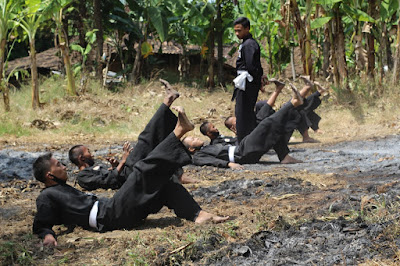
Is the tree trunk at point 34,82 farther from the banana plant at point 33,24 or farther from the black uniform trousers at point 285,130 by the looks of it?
the black uniform trousers at point 285,130

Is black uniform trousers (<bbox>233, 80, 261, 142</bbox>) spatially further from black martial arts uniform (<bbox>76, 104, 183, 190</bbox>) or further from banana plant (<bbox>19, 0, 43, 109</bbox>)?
banana plant (<bbox>19, 0, 43, 109</bbox>)

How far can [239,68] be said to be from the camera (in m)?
7.57

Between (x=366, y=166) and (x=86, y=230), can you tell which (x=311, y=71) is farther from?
(x=86, y=230)

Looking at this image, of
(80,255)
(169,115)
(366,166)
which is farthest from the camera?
(366,166)

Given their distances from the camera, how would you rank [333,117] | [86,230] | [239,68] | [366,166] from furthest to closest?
[333,117]
[239,68]
[366,166]
[86,230]

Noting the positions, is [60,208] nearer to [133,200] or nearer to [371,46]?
[133,200]

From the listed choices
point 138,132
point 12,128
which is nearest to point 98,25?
point 138,132

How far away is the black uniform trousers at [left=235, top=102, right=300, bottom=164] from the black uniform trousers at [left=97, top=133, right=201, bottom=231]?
2.55 meters

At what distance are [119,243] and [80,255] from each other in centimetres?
28

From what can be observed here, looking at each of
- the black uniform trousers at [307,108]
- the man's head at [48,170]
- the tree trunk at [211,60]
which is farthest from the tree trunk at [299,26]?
the man's head at [48,170]

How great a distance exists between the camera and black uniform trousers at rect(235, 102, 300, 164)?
260 inches

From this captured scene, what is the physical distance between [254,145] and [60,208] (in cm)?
320

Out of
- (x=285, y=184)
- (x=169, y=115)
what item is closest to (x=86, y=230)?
(x=169, y=115)

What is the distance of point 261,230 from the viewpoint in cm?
365
